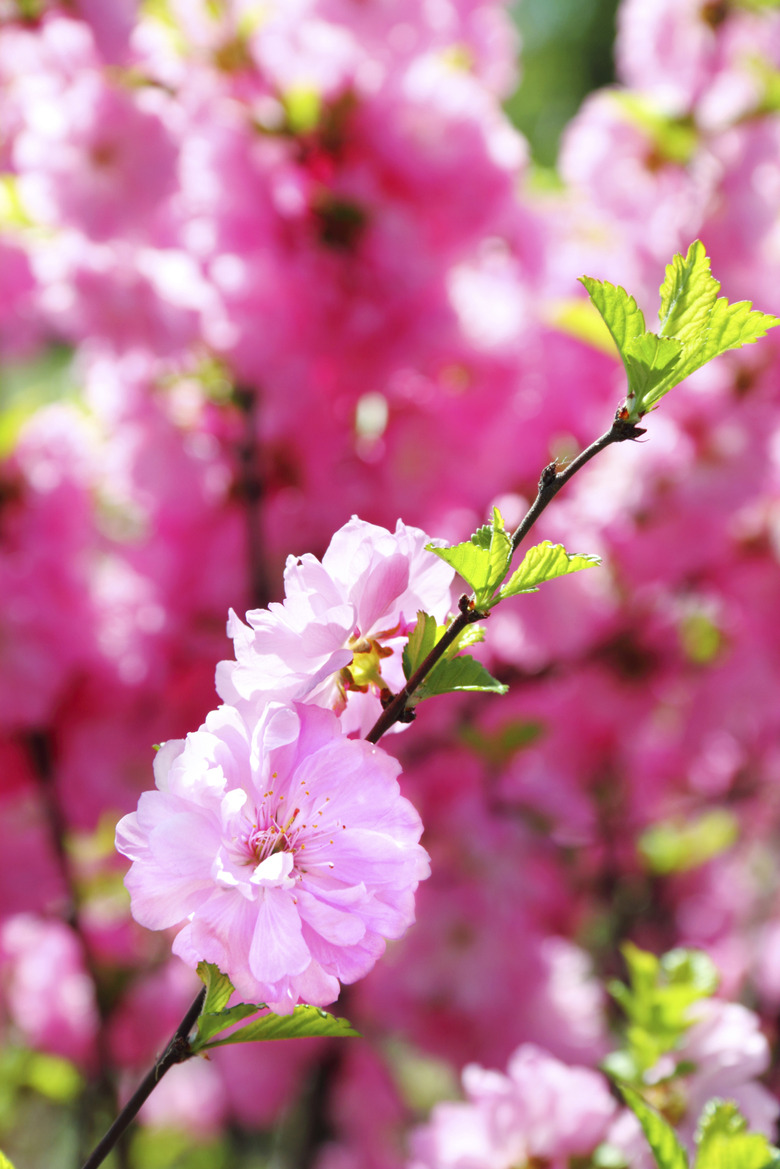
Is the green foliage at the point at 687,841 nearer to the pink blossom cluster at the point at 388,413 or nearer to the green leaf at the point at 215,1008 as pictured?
the pink blossom cluster at the point at 388,413

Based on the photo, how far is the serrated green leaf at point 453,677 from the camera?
15.2 inches

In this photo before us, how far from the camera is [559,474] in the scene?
1.26 ft

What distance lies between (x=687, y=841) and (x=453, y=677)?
1.42m

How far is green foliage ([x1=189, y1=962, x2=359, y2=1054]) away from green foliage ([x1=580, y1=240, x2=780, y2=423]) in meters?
0.26

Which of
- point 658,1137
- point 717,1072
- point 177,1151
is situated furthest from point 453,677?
point 177,1151

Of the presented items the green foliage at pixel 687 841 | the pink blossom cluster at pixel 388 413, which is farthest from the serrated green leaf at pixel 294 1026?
the green foliage at pixel 687 841

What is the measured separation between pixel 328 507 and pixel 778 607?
648mm

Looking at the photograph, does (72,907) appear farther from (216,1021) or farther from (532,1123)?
(216,1021)

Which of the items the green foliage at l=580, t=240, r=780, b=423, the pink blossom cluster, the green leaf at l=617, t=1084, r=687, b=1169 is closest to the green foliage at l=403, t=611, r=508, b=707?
the green foliage at l=580, t=240, r=780, b=423

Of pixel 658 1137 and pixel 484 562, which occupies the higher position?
pixel 484 562

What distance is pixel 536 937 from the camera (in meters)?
1.38

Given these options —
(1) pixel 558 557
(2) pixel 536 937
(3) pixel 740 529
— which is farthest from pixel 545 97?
(1) pixel 558 557

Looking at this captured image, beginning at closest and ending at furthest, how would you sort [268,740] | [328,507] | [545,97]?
[268,740]
[328,507]
[545,97]

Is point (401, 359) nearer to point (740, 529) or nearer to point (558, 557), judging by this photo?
point (740, 529)
